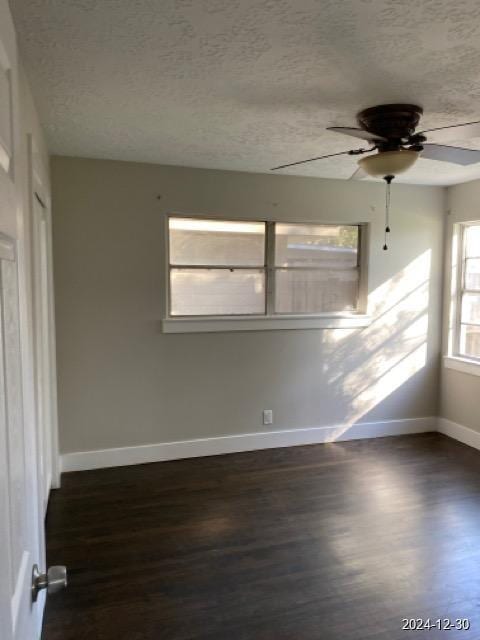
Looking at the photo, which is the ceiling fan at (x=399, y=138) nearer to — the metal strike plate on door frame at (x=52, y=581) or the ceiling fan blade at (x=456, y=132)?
the ceiling fan blade at (x=456, y=132)

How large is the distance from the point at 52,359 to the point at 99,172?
147 centimetres

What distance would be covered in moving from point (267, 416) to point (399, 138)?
8.54ft

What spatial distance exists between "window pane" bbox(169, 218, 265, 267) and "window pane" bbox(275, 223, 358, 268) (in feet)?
0.65

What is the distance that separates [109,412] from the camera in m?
3.69

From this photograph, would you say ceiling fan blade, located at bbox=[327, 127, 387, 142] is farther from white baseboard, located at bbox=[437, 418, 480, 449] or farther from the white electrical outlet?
white baseboard, located at bbox=[437, 418, 480, 449]

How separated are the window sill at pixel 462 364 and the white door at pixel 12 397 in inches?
161

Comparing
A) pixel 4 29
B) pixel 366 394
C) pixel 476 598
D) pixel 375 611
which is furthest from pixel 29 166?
pixel 366 394

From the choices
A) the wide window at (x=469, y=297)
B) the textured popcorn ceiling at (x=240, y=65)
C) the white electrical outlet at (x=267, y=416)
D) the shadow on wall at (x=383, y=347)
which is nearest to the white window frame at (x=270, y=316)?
the shadow on wall at (x=383, y=347)

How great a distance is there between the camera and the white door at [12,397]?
733 mm

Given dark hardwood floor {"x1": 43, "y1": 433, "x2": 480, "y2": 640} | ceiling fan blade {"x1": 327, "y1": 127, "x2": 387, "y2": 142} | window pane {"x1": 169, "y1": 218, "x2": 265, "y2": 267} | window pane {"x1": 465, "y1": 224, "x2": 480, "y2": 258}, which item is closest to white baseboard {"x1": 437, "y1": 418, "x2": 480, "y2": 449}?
dark hardwood floor {"x1": 43, "y1": 433, "x2": 480, "y2": 640}

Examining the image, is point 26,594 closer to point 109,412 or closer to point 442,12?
point 442,12

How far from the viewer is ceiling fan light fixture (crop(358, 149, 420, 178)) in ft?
6.96

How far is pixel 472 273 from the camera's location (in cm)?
435

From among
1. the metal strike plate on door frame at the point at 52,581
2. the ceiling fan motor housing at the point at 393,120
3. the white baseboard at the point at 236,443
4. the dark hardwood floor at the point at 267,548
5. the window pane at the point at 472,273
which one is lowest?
the dark hardwood floor at the point at 267,548
